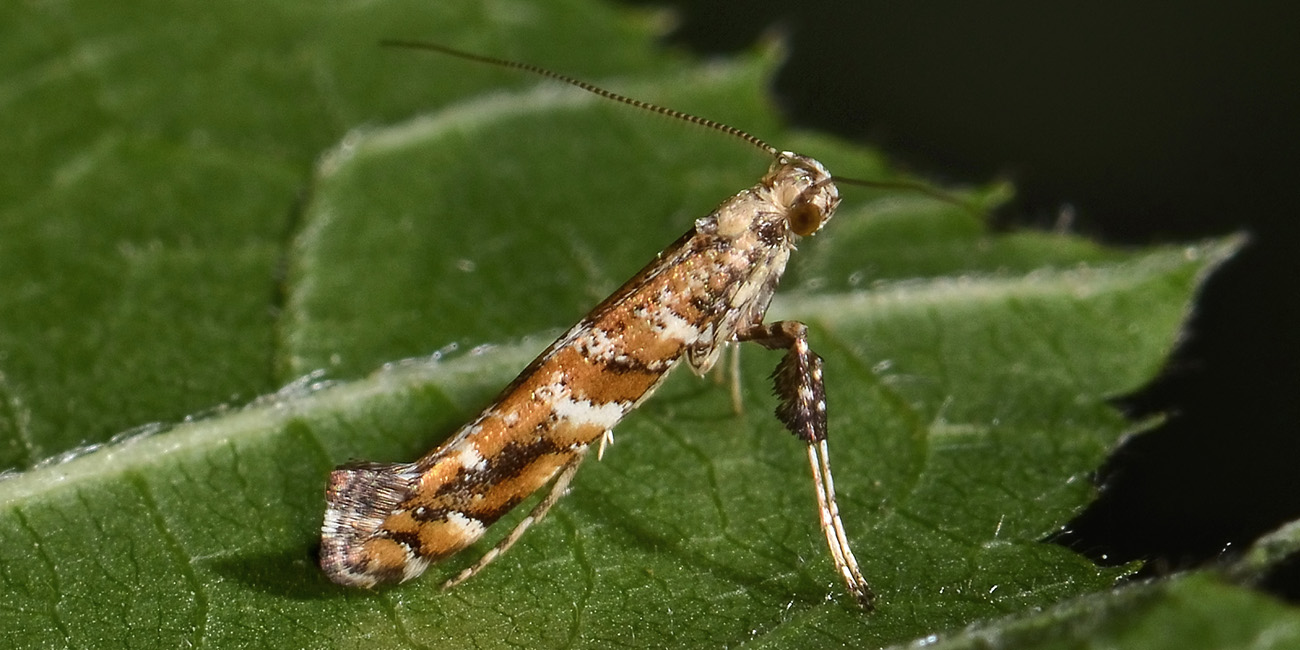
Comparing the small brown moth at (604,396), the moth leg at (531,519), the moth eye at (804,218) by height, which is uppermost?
the moth eye at (804,218)

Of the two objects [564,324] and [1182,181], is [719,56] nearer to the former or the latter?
[564,324]

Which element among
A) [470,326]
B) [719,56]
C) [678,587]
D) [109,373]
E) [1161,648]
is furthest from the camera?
[719,56]

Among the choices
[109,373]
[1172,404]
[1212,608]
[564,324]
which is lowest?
[109,373]

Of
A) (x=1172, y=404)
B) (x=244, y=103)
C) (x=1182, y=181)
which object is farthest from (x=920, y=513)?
(x=1182, y=181)

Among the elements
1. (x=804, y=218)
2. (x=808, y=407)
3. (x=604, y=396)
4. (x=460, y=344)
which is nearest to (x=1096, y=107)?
(x=804, y=218)

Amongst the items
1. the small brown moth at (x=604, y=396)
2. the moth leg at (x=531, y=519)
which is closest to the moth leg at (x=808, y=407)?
the small brown moth at (x=604, y=396)

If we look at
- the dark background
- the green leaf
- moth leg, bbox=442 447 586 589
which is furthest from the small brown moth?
the dark background

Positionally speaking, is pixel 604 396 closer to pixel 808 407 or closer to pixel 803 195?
pixel 808 407

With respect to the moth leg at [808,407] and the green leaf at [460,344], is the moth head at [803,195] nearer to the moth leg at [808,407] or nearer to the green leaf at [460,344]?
the moth leg at [808,407]
